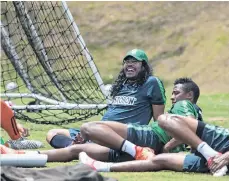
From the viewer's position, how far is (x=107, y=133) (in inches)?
247

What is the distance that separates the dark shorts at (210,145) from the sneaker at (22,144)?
201cm

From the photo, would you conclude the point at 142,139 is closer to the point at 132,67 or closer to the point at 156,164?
the point at 156,164

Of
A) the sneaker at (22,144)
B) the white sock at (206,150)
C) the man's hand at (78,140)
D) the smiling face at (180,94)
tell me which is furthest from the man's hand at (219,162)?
the sneaker at (22,144)

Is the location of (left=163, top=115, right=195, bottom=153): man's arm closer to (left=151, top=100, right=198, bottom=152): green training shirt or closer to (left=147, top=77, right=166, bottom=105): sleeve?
(left=151, top=100, right=198, bottom=152): green training shirt

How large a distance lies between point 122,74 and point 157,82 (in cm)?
38

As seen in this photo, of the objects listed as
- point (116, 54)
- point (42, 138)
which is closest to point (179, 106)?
point (42, 138)

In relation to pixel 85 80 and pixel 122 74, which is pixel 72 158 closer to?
pixel 122 74

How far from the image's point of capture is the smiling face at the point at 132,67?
22.8 feet

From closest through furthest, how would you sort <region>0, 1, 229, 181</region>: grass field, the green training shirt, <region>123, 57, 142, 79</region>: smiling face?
the green training shirt, <region>123, 57, 142, 79</region>: smiling face, <region>0, 1, 229, 181</region>: grass field

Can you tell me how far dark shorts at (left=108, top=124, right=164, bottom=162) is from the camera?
6406mm

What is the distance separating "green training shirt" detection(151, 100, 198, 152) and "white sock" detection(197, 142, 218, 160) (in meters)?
0.47

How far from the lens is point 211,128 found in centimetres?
591

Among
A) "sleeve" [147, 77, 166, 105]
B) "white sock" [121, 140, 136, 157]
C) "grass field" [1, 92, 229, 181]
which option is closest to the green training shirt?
"white sock" [121, 140, 136, 157]

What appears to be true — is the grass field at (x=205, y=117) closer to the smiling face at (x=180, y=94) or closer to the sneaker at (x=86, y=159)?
the sneaker at (x=86, y=159)
